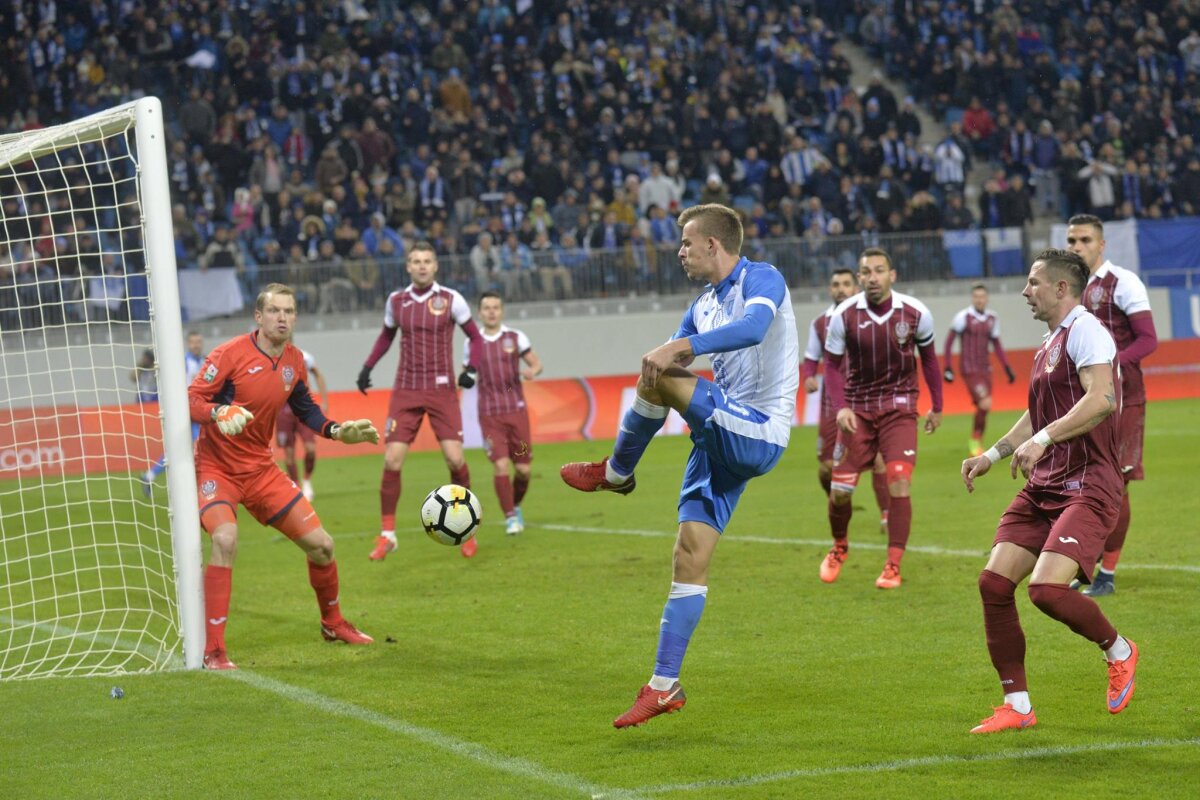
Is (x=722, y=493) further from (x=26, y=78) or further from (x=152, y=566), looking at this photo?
(x=26, y=78)

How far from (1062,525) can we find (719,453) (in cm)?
138

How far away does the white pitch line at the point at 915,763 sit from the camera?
513 cm

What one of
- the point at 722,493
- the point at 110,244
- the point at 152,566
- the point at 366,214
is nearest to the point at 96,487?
the point at 152,566

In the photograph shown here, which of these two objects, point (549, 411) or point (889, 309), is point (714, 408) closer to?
point (889, 309)

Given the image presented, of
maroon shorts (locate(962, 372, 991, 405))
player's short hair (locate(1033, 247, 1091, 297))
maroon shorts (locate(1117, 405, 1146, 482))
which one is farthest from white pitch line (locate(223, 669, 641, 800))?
maroon shorts (locate(962, 372, 991, 405))

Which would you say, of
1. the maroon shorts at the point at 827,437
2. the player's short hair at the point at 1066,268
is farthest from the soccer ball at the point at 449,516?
the maroon shorts at the point at 827,437

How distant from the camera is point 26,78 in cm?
2591

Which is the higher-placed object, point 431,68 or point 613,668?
point 431,68

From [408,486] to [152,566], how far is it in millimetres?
5193

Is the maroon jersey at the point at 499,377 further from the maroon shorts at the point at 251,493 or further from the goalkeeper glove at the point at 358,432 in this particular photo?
the goalkeeper glove at the point at 358,432

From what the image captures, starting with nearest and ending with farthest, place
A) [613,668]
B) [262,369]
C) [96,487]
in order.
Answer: [613,668], [262,369], [96,487]

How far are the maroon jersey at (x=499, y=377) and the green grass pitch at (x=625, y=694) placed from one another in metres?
2.06

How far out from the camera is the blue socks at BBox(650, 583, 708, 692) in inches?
230

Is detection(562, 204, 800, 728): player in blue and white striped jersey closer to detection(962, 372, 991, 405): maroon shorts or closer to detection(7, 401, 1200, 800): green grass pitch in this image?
detection(7, 401, 1200, 800): green grass pitch
